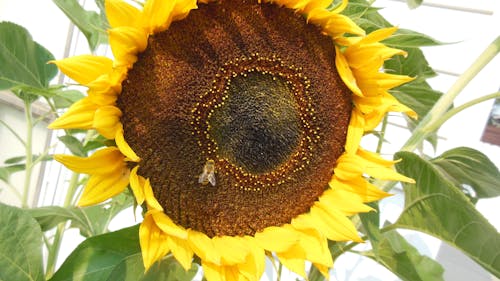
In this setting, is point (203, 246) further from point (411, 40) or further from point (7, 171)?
point (7, 171)

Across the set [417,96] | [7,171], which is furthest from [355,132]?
[7,171]

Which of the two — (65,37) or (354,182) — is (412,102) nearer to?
(354,182)

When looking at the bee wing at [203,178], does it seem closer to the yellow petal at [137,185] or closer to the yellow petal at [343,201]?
the yellow petal at [137,185]

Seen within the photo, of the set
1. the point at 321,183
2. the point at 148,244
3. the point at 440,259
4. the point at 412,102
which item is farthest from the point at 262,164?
the point at 440,259

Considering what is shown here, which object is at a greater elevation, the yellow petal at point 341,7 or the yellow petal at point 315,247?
the yellow petal at point 341,7

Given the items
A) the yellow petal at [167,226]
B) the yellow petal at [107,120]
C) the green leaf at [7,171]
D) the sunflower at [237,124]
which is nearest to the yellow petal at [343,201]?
the sunflower at [237,124]
